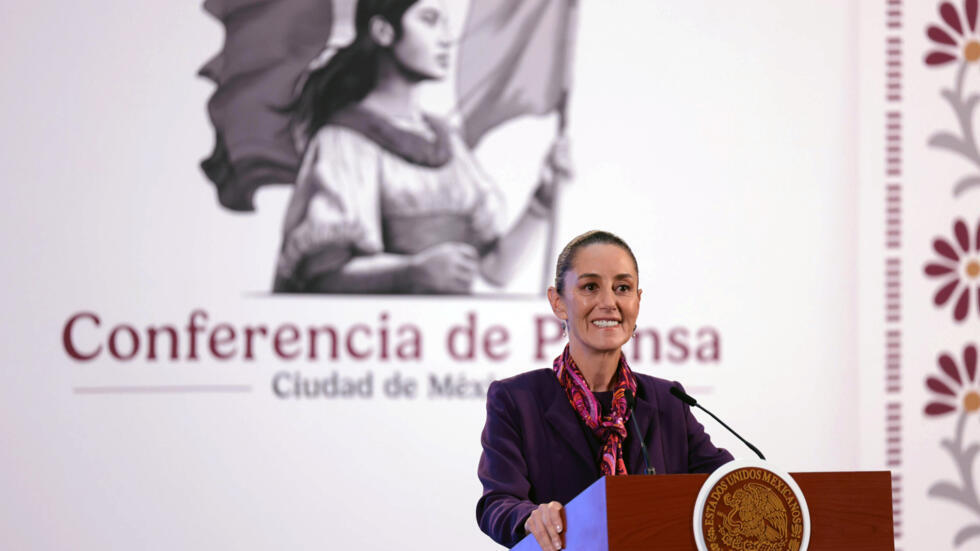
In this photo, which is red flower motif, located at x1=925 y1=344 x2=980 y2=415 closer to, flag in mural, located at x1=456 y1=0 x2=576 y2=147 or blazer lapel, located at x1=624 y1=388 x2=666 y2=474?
flag in mural, located at x1=456 y1=0 x2=576 y2=147

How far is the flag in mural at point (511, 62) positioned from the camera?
438cm

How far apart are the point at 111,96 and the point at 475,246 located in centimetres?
151

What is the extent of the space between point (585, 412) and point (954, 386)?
2.70 meters

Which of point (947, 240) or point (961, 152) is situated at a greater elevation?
point (961, 152)

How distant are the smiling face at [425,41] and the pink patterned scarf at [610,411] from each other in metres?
2.03

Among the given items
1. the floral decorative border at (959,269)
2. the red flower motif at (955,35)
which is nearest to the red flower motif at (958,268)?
the floral decorative border at (959,269)

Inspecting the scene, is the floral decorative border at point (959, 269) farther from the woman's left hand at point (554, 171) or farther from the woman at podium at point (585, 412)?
the woman at podium at point (585, 412)

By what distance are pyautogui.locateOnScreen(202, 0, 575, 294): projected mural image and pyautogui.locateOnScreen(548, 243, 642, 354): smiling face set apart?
1.77 m

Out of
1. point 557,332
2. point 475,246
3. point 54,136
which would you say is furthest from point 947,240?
point 54,136

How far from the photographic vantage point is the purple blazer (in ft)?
8.11

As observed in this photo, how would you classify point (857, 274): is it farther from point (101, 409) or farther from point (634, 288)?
point (101, 409)

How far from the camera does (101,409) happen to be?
4141 millimetres

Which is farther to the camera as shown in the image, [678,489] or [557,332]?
[557,332]

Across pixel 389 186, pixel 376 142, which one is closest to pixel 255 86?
pixel 376 142
